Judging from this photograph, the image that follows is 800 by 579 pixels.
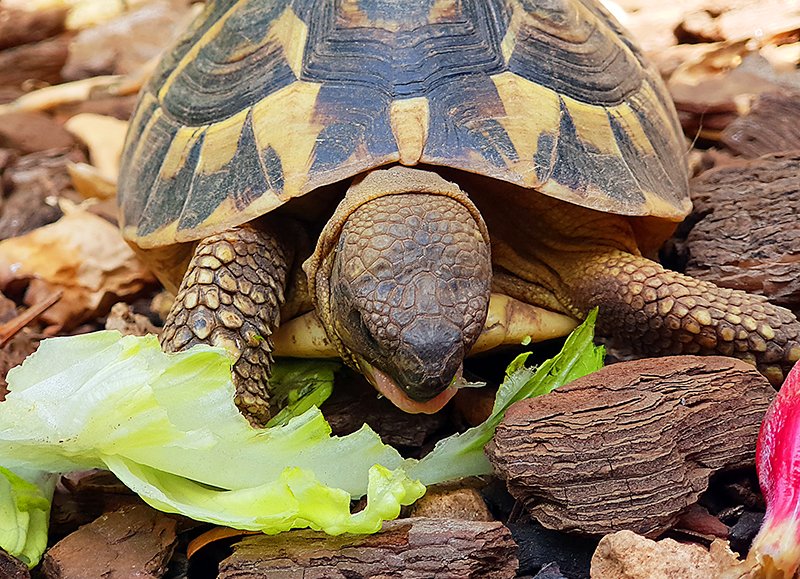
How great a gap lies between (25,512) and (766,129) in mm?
3033

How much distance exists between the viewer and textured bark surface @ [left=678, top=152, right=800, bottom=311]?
2762 mm

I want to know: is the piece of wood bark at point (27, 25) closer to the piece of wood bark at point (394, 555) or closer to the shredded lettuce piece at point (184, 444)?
the shredded lettuce piece at point (184, 444)

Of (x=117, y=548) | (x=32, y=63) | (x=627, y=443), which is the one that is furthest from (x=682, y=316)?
(x=32, y=63)

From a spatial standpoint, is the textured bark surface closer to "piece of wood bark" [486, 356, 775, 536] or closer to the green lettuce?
"piece of wood bark" [486, 356, 775, 536]

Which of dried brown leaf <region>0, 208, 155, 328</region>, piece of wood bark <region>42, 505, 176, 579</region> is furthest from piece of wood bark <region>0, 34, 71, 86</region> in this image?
piece of wood bark <region>42, 505, 176, 579</region>

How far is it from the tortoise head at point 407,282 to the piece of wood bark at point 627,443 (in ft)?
0.75

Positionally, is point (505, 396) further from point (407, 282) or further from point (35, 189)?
point (35, 189)

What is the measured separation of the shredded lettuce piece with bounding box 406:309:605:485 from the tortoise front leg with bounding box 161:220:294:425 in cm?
53

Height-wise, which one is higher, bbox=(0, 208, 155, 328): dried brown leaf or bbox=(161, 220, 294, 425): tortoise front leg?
bbox=(161, 220, 294, 425): tortoise front leg

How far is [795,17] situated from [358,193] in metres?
3.23

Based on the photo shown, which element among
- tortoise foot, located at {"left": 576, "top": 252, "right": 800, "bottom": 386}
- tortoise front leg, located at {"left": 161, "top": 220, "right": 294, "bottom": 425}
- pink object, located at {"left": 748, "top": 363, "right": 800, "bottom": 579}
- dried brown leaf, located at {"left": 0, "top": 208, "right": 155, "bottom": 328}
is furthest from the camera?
dried brown leaf, located at {"left": 0, "top": 208, "right": 155, "bottom": 328}

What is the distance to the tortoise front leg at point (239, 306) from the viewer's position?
95.0 inches

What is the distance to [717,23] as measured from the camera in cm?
484

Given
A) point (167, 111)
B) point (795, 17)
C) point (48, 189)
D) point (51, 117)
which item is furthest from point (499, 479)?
point (51, 117)
